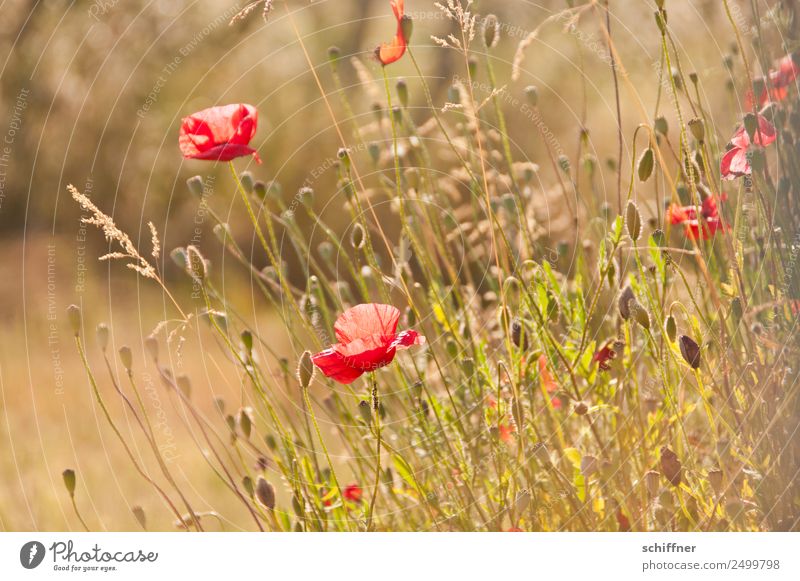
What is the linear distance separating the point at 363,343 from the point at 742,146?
44 centimetres

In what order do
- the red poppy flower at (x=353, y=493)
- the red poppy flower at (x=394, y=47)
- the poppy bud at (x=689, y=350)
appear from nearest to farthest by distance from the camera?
1. the poppy bud at (x=689, y=350)
2. the red poppy flower at (x=394, y=47)
3. the red poppy flower at (x=353, y=493)

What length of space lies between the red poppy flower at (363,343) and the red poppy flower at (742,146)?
37 cm

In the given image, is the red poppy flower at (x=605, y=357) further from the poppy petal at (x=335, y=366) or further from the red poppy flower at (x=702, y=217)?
the poppy petal at (x=335, y=366)

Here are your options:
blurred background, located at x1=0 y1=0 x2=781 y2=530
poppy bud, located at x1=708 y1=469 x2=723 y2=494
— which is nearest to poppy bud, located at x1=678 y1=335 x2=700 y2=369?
poppy bud, located at x1=708 y1=469 x2=723 y2=494

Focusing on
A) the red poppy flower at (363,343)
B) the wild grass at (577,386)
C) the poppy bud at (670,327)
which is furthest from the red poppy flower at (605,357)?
the red poppy flower at (363,343)

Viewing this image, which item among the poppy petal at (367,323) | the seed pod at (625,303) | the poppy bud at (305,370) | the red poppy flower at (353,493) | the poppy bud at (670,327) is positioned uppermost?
the poppy petal at (367,323)

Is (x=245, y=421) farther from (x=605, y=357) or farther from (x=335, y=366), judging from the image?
(x=605, y=357)

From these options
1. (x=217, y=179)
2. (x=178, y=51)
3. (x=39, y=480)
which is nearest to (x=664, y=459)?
(x=39, y=480)

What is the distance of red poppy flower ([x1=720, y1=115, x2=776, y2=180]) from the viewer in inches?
34.2

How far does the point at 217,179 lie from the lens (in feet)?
6.97

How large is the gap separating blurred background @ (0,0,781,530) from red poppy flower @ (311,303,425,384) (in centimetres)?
41

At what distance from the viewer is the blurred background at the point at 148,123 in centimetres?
125

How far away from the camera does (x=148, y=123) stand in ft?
6.56

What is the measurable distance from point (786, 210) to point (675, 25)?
0.37m
